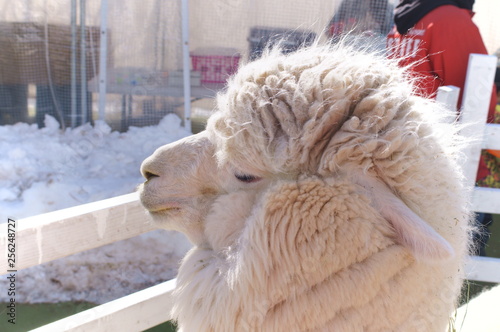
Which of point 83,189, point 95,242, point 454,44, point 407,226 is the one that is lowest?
point 83,189

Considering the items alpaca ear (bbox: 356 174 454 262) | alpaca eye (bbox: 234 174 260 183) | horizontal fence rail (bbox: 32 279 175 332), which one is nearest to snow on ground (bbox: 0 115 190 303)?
horizontal fence rail (bbox: 32 279 175 332)

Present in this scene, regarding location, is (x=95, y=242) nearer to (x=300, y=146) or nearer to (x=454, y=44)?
(x=300, y=146)

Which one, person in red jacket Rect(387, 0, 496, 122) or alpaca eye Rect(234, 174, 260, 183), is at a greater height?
person in red jacket Rect(387, 0, 496, 122)

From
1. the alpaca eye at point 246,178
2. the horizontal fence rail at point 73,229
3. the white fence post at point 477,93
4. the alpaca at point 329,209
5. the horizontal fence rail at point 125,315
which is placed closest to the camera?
the alpaca at point 329,209

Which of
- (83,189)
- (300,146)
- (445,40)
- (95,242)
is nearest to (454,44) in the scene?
(445,40)

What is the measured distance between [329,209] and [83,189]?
4.68 m

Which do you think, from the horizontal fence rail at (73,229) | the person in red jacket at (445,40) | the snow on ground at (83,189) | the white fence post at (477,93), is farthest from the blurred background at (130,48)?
the horizontal fence rail at (73,229)

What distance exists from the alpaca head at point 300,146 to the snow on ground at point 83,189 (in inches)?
129

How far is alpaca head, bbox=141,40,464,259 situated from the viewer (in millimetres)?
1360

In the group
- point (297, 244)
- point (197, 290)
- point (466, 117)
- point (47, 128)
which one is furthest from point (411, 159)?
point (47, 128)

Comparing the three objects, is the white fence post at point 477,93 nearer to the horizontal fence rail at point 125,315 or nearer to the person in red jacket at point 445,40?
the person in red jacket at point 445,40

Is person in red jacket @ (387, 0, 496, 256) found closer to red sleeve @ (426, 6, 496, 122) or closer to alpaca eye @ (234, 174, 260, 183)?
red sleeve @ (426, 6, 496, 122)

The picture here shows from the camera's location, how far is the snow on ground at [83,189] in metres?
4.55

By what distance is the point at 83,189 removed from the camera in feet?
18.1
